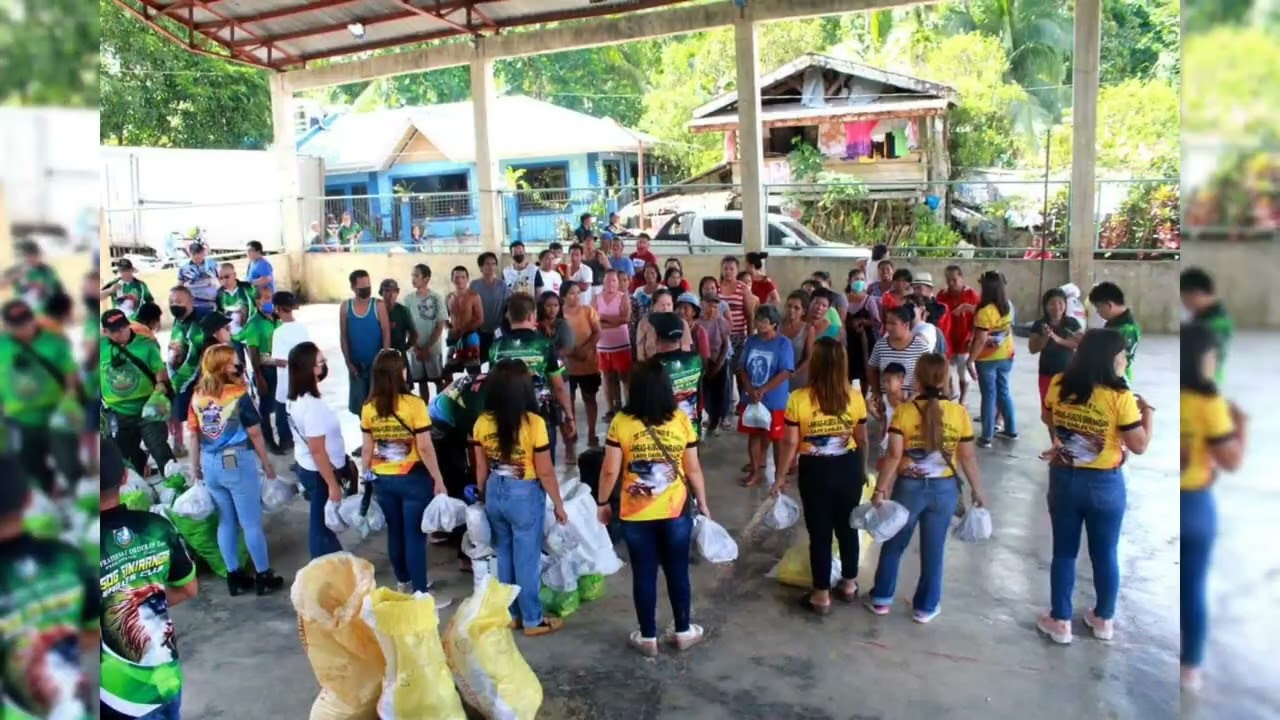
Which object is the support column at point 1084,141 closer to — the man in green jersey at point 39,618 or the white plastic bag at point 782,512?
the white plastic bag at point 782,512

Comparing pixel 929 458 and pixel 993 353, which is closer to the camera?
pixel 929 458

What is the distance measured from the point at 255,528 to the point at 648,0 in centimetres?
1001

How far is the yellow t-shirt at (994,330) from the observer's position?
6945mm

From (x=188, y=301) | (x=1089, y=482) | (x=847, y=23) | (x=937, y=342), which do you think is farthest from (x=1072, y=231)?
(x=847, y=23)

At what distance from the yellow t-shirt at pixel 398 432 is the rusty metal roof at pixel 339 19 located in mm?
9820

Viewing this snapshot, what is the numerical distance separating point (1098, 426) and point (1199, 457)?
3.34 m

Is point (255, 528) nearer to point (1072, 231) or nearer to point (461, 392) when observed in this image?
point (461, 392)

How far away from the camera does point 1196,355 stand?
1.01m

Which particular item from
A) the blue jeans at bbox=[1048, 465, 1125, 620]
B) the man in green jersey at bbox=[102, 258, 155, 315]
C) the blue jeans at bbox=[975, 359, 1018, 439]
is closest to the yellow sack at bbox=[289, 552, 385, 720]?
the blue jeans at bbox=[1048, 465, 1125, 620]

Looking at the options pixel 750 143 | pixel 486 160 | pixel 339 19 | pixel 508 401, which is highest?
pixel 339 19

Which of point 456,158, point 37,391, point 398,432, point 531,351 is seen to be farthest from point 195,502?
point 456,158

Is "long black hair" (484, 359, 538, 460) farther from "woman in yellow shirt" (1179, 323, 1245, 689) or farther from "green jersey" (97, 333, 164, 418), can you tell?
"woman in yellow shirt" (1179, 323, 1245, 689)

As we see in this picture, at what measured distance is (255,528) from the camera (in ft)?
16.5

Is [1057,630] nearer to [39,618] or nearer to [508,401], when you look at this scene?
[508,401]
